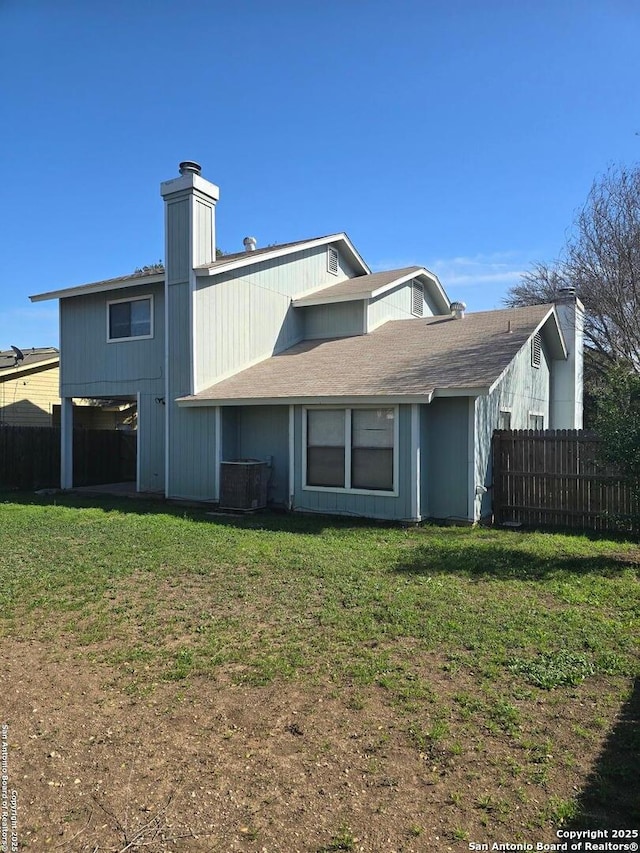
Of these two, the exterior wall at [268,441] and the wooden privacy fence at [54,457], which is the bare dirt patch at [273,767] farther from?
the wooden privacy fence at [54,457]

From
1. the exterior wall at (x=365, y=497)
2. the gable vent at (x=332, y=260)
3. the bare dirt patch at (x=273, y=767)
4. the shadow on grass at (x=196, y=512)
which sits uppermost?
the gable vent at (x=332, y=260)

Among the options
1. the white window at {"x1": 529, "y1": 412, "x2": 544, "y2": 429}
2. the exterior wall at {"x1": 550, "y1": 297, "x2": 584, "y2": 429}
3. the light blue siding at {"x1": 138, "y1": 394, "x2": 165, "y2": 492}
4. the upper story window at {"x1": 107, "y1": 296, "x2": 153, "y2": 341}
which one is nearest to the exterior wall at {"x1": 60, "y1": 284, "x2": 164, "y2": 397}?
the upper story window at {"x1": 107, "y1": 296, "x2": 153, "y2": 341}

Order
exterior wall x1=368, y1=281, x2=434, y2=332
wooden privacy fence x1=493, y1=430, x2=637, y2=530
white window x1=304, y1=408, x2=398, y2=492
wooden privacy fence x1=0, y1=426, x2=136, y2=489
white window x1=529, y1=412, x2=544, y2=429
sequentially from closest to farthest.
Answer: wooden privacy fence x1=493, y1=430, x2=637, y2=530 → white window x1=304, y1=408, x2=398, y2=492 → white window x1=529, y1=412, x2=544, y2=429 → exterior wall x1=368, y1=281, x2=434, y2=332 → wooden privacy fence x1=0, y1=426, x2=136, y2=489

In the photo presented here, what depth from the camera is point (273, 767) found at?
9.96 ft

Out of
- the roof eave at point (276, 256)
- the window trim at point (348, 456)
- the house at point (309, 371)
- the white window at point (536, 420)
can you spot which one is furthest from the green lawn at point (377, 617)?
the roof eave at point (276, 256)

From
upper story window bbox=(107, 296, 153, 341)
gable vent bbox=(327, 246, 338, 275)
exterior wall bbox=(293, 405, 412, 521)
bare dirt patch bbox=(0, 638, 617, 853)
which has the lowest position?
bare dirt patch bbox=(0, 638, 617, 853)

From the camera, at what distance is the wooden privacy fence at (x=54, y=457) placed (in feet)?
52.0

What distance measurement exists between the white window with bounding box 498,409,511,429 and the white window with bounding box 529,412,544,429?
62.7 inches

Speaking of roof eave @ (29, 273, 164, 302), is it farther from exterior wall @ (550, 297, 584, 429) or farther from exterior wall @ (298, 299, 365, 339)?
A: exterior wall @ (550, 297, 584, 429)

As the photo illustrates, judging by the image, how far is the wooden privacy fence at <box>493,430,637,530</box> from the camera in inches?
370

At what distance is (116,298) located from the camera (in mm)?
14273

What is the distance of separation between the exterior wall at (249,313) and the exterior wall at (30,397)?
374 inches

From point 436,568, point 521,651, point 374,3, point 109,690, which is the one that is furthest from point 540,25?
point 109,690

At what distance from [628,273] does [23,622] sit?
57.1 feet
